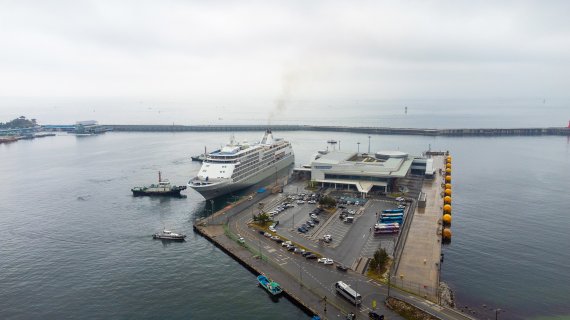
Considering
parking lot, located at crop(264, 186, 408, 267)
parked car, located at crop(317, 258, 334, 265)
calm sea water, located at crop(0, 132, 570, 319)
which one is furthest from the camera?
parking lot, located at crop(264, 186, 408, 267)

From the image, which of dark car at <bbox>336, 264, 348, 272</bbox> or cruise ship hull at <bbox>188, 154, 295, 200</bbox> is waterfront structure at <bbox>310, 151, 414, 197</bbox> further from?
dark car at <bbox>336, 264, 348, 272</bbox>

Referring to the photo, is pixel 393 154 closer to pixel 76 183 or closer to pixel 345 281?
pixel 345 281

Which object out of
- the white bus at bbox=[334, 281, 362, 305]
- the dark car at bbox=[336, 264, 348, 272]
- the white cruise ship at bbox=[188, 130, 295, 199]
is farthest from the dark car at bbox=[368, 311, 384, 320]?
the white cruise ship at bbox=[188, 130, 295, 199]

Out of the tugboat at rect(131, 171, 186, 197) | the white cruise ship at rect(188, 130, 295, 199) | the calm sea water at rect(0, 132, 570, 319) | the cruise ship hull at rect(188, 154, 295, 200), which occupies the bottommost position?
the calm sea water at rect(0, 132, 570, 319)

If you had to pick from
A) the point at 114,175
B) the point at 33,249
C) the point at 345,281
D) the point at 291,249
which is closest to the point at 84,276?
the point at 33,249

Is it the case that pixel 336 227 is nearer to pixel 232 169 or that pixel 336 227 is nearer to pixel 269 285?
pixel 269 285
